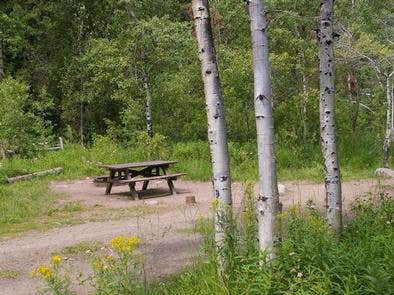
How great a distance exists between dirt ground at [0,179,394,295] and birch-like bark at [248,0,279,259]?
1.73 m

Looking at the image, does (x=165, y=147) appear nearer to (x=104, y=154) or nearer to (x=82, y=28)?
(x=104, y=154)

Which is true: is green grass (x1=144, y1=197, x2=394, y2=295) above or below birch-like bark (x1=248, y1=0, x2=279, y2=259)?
below

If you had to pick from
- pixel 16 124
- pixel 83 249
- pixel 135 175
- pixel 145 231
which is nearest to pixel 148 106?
pixel 16 124

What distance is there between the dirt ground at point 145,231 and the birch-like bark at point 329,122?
1.41 meters

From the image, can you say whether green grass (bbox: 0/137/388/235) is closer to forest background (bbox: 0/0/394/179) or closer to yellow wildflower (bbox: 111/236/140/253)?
forest background (bbox: 0/0/394/179)

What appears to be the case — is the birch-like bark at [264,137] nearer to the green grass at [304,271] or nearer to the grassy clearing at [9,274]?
the green grass at [304,271]

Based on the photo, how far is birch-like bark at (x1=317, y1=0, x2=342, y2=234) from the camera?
5926 millimetres

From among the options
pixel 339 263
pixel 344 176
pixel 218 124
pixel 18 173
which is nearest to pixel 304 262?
pixel 339 263

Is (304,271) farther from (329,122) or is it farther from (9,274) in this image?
(9,274)

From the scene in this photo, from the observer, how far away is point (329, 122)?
601cm

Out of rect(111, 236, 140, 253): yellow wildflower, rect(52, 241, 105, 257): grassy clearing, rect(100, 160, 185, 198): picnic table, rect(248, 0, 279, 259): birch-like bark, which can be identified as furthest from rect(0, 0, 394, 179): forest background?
rect(111, 236, 140, 253): yellow wildflower

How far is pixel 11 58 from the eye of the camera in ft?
88.2

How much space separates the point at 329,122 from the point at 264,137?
80.2 inches

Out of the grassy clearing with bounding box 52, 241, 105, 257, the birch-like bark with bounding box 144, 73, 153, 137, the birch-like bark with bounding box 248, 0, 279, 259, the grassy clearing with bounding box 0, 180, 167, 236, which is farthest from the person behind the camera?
the birch-like bark with bounding box 144, 73, 153, 137
